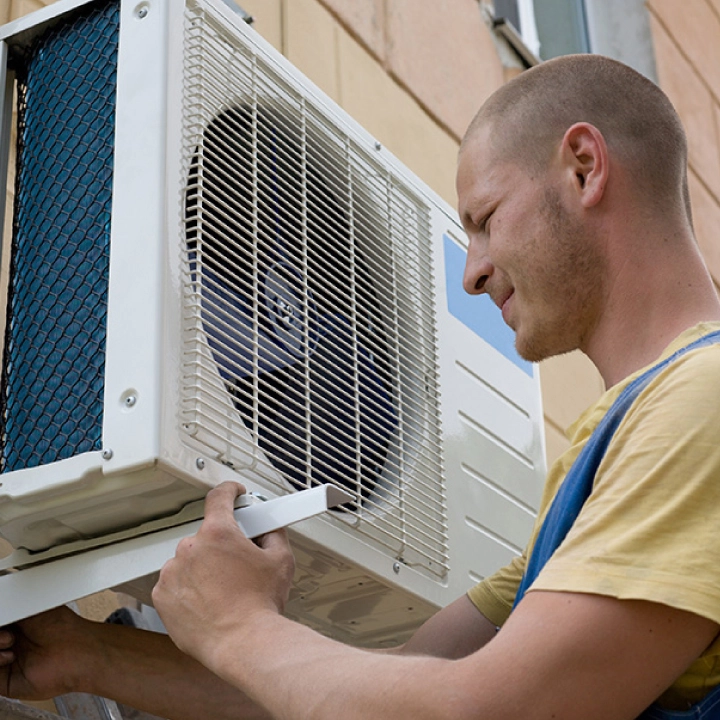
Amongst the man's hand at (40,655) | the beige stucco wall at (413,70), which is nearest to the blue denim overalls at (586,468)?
the man's hand at (40,655)

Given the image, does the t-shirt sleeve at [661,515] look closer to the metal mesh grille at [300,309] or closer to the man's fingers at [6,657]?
the metal mesh grille at [300,309]

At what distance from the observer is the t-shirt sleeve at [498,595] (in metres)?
1.44

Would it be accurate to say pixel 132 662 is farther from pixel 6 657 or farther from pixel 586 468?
pixel 586 468

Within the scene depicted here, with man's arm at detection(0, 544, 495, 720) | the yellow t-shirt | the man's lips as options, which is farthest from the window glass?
the yellow t-shirt

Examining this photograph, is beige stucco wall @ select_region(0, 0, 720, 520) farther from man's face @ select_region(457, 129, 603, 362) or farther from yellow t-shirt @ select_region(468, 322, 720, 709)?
yellow t-shirt @ select_region(468, 322, 720, 709)

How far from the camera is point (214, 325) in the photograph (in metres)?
1.31

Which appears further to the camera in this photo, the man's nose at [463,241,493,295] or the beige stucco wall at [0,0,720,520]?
the beige stucco wall at [0,0,720,520]

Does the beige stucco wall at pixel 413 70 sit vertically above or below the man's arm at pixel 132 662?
above

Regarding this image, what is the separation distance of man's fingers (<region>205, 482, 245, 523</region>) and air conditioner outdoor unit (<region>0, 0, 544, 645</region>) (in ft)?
0.05

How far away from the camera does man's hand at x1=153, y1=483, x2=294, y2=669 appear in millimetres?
1132

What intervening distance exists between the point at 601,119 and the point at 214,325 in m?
0.46

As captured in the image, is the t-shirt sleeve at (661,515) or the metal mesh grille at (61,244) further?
the metal mesh grille at (61,244)

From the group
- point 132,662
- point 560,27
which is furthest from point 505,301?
point 560,27

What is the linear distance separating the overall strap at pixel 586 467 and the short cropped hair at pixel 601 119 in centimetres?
28
